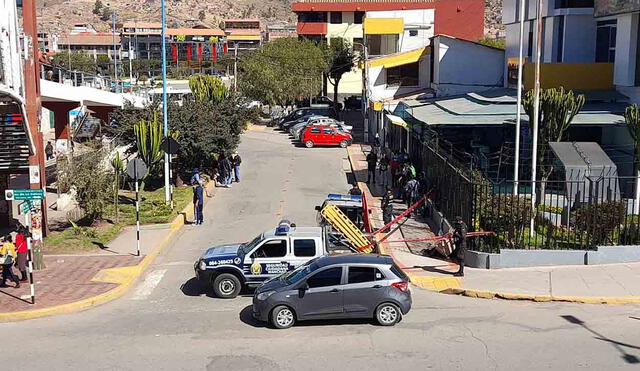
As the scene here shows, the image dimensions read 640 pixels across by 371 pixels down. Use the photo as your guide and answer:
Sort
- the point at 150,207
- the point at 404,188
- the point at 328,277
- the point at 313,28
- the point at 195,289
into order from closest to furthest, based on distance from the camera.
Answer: the point at 328,277 → the point at 195,289 → the point at 404,188 → the point at 150,207 → the point at 313,28

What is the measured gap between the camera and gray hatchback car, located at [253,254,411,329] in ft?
46.5

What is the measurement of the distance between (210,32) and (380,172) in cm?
15592

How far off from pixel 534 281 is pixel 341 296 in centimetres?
538

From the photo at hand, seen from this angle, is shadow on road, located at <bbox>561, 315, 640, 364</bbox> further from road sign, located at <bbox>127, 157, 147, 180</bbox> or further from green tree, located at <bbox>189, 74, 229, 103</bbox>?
green tree, located at <bbox>189, 74, 229, 103</bbox>

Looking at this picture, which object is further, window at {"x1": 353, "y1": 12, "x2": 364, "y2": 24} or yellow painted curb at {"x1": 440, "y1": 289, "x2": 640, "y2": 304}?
window at {"x1": 353, "y1": 12, "x2": 364, "y2": 24}

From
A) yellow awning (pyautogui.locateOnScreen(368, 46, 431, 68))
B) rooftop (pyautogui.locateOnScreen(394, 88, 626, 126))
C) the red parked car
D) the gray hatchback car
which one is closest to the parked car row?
the red parked car

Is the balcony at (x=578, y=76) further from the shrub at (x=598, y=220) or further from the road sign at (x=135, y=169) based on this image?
the road sign at (x=135, y=169)

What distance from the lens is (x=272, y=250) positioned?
16984 millimetres

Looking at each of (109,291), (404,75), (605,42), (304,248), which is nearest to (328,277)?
(304,248)

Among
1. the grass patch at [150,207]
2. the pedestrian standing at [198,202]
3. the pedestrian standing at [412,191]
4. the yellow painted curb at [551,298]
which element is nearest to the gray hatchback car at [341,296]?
the yellow painted curb at [551,298]

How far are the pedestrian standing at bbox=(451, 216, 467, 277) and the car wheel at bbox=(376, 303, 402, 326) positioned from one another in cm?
401

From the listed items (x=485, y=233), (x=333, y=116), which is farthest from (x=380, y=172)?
(x=333, y=116)

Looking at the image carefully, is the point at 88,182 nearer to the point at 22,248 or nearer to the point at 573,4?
the point at 22,248

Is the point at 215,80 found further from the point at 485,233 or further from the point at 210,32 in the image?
the point at 210,32
